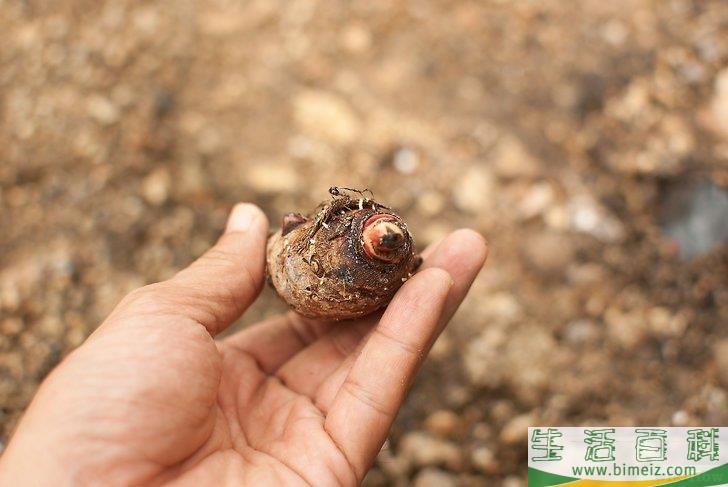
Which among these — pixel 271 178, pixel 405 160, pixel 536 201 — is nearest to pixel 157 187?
pixel 271 178

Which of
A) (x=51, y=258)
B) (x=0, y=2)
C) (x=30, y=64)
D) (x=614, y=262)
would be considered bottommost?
(x=614, y=262)

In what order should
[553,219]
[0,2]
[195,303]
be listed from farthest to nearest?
[0,2], [553,219], [195,303]

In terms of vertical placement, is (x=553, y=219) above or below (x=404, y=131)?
below

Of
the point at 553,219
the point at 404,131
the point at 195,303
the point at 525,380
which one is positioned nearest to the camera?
the point at 195,303

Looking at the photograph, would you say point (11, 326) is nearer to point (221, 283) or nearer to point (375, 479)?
point (221, 283)

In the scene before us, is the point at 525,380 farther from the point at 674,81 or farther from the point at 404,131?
the point at 674,81

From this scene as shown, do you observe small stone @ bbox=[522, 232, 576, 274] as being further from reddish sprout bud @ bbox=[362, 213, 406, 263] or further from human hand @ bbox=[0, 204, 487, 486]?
reddish sprout bud @ bbox=[362, 213, 406, 263]

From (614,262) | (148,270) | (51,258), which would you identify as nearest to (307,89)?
(148,270)

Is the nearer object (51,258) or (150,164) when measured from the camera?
(51,258)
